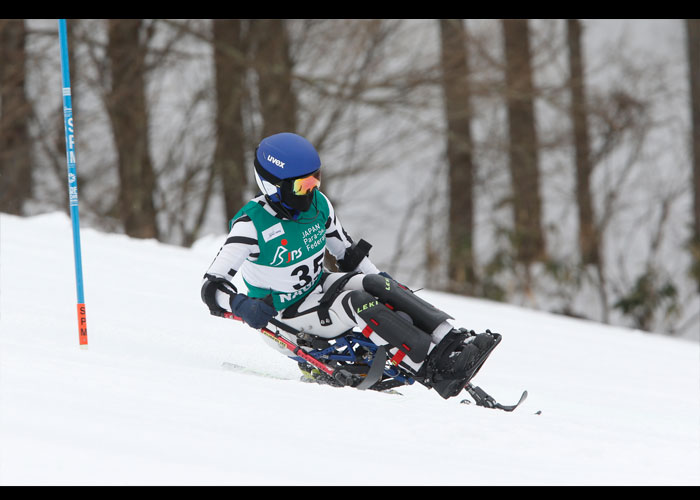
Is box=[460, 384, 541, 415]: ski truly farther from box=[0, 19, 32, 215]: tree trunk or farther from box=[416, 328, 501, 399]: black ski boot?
box=[0, 19, 32, 215]: tree trunk

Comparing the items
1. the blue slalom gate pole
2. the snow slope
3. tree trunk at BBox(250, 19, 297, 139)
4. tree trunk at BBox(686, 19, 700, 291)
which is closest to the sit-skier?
the snow slope

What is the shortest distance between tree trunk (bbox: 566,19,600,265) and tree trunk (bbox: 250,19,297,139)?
439cm

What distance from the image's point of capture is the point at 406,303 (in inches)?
178

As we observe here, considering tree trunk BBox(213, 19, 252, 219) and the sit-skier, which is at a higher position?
tree trunk BBox(213, 19, 252, 219)

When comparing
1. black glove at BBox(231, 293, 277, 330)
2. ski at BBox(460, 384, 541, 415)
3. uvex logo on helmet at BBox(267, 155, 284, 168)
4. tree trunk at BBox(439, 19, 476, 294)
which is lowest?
ski at BBox(460, 384, 541, 415)

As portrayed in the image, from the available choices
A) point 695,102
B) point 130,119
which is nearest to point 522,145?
point 695,102

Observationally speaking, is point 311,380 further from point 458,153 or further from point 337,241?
point 458,153

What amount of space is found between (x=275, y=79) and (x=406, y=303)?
849cm

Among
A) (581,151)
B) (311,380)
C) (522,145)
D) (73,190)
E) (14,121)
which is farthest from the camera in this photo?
(581,151)

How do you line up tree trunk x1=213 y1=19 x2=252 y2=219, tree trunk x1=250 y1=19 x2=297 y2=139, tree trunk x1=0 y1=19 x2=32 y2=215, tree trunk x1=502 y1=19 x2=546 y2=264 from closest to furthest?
tree trunk x1=0 y1=19 x2=32 y2=215 → tree trunk x1=250 y1=19 x2=297 y2=139 → tree trunk x1=213 y1=19 x2=252 y2=219 → tree trunk x1=502 y1=19 x2=546 y2=264

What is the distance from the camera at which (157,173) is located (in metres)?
14.0

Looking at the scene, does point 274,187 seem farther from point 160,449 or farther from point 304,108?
point 304,108

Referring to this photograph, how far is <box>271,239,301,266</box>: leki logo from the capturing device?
457 centimetres

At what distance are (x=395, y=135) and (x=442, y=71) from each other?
135 cm
